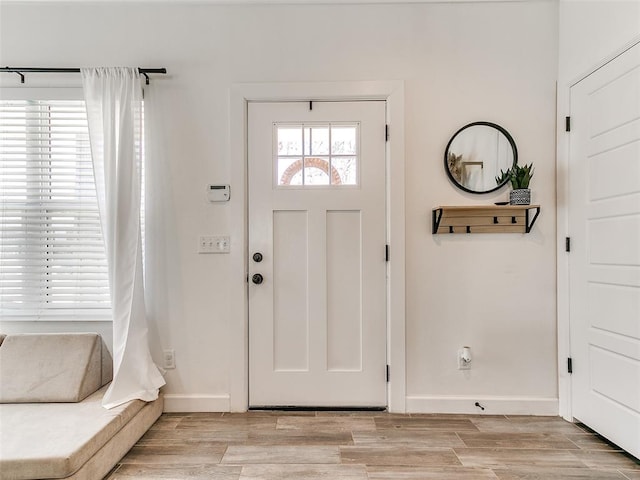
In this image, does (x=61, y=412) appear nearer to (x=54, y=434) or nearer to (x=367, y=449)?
(x=54, y=434)

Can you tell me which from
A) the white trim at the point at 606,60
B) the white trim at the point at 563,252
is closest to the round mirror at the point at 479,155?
the white trim at the point at 563,252

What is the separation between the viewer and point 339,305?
2311 mm

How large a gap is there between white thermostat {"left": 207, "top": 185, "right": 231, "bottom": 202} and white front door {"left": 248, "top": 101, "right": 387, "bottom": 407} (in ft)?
0.56

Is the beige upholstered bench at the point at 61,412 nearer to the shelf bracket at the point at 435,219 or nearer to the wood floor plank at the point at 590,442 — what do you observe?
the shelf bracket at the point at 435,219

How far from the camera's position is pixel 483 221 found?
7.34 ft

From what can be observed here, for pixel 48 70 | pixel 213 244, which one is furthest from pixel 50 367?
pixel 48 70

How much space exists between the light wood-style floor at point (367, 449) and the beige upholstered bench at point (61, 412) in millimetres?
158

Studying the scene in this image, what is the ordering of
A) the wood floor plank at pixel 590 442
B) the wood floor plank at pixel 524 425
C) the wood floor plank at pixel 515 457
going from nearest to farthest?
1. the wood floor plank at pixel 515 457
2. the wood floor plank at pixel 590 442
3. the wood floor plank at pixel 524 425

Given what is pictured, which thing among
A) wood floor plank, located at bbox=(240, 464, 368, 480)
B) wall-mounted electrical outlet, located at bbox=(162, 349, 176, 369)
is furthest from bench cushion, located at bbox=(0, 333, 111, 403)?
wood floor plank, located at bbox=(240, 464, 368, 480)

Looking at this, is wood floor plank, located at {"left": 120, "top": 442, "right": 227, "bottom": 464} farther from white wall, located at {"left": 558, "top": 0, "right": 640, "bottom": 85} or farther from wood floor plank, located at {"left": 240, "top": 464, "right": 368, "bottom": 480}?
white wall, located at {"left": 558, "top": 0, "right": 640, "bottom": 85}

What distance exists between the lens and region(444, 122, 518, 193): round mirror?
7.39 feet

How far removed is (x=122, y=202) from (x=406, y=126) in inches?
72.7

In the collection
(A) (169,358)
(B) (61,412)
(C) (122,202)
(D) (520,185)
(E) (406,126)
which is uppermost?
(E) (406,126)

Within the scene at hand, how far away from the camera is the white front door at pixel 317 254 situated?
2.29 metres
